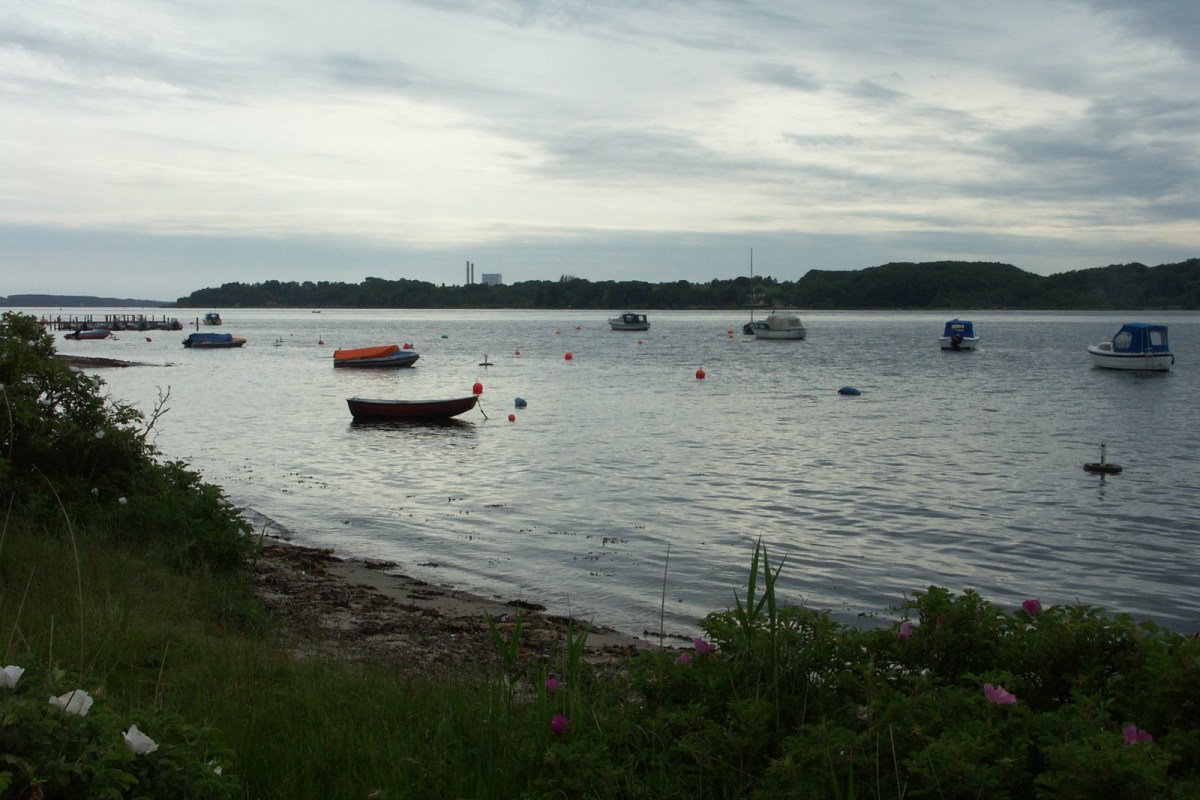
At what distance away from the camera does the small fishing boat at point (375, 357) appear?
60.2m

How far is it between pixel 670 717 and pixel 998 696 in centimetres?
133

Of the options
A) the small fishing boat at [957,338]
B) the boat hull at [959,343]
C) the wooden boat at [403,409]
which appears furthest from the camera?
the small fishing boat at [957,338]

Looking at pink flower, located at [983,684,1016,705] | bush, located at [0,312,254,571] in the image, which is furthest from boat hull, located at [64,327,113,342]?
pink flower, located at [983,684,1016,705]

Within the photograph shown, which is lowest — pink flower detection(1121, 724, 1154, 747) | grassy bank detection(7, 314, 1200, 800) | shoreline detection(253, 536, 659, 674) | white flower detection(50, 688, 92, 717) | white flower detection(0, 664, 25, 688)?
shoreline detection(253, 536, 659, 674)

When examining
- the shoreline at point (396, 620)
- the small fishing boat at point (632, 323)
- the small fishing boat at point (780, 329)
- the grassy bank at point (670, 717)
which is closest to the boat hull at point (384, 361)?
the shoreline at point (396, 620)

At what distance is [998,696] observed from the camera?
371cm

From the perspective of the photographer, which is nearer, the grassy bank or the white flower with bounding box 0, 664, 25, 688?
the white flower with bounding box 0, 664, 25, 688

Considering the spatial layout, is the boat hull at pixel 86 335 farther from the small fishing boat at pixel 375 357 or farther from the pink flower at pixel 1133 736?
the pink flower at pixel 1133 736

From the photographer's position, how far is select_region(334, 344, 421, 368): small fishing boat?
60.2m

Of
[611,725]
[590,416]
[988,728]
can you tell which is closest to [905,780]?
[988,728]

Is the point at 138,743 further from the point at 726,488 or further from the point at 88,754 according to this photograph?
the point at 726,488

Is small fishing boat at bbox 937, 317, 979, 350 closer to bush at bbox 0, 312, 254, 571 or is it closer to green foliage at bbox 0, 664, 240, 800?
bush at bbox 0, 312, 254, 571

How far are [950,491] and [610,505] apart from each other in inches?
285

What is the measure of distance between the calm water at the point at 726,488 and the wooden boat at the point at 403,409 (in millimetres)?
700
